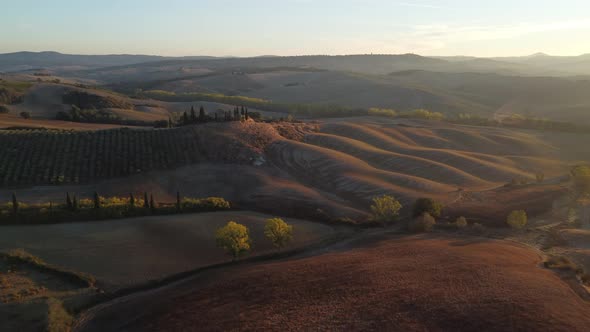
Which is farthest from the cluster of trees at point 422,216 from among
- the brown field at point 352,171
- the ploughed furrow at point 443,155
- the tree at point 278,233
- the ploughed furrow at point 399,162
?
the ploughed furrow at point 443,155

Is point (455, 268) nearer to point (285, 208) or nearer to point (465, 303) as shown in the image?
point (465, 303)

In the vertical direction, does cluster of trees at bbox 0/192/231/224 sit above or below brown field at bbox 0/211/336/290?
above

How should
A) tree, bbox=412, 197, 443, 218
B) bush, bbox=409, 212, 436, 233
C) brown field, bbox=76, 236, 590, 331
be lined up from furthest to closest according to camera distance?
tree, bbox=412, 197, 443, 218 → bush, bbox=409, 212, 436, 233 → brown field, bbox=76, 236, 590, 331

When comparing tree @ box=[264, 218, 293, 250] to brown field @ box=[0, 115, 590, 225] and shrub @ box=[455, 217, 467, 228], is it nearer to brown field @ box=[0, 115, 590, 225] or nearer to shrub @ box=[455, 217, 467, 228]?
brown field @ box=[0, 115, 590, 225]

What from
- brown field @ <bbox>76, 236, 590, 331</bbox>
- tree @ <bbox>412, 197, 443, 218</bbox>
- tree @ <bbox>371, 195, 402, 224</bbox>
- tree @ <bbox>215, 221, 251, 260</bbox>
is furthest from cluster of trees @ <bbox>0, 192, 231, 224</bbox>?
tree @ <bbox>412, 197, 443, 218</bbox>

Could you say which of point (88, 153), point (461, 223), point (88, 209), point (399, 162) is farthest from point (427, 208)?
point (88, 153)

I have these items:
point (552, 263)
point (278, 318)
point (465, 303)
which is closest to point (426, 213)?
point (552, 263)
